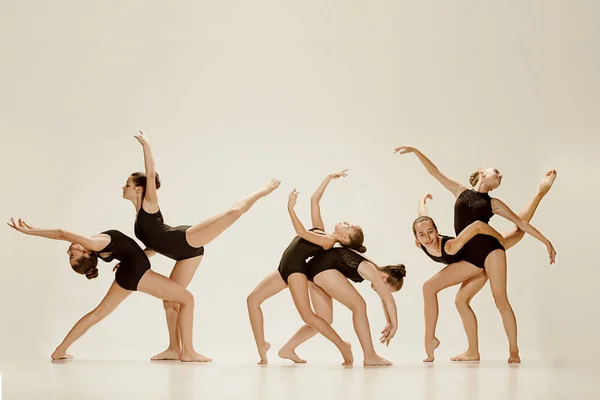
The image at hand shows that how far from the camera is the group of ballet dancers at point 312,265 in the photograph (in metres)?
8.18

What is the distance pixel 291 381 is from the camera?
6.89 metres

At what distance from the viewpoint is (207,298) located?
11.9m

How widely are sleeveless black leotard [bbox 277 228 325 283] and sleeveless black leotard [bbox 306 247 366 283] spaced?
0.20 feet

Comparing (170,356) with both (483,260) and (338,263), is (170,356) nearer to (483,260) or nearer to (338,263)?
(338,263)

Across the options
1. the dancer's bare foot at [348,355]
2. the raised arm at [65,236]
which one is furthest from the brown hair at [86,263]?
the dancer's bare foot at [348,355]

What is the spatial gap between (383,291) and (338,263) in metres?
0.47

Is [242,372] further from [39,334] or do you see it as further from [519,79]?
[519,79]

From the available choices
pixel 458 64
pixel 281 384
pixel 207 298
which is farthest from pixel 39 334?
pixel 458 64

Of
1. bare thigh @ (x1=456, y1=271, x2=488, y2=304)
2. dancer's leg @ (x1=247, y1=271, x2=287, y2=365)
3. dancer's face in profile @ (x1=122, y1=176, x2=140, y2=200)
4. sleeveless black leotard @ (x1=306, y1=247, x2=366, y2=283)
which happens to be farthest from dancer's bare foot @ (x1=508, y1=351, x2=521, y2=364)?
dancer's face in profile @ (x1=122, y1=176, x2=140, y2=200)

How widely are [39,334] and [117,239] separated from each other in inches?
112

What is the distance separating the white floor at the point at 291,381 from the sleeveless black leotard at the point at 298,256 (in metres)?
0.82

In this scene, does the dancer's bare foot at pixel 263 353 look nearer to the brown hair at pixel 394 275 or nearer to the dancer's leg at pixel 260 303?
the dancer's leg at pixel 260 303

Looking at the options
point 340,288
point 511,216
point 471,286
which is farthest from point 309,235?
point 511,216

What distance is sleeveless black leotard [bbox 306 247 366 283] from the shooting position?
8234mm
